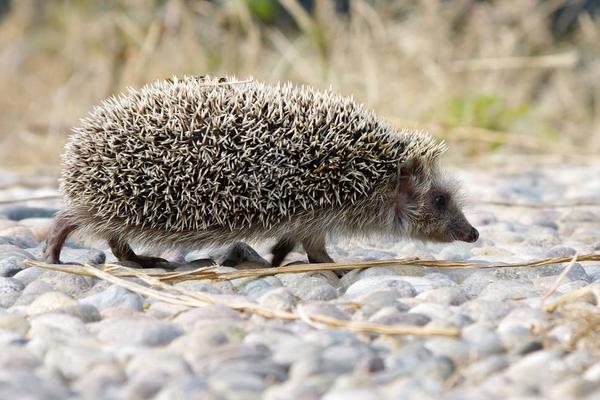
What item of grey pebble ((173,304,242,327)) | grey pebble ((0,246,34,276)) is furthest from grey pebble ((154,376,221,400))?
grey pebble ((0,246,34,276))

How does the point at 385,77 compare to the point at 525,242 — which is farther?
the point at 385,77

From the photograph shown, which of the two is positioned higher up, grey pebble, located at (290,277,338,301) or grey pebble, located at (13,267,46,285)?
grey pebble, located at (13,267,46,285)

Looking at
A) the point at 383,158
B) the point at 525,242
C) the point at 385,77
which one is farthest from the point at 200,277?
the point at 385,77

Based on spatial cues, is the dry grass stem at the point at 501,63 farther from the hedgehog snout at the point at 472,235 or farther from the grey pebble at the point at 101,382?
the grey pebble at the point at 101,382

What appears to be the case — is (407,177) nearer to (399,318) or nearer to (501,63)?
(399,318)

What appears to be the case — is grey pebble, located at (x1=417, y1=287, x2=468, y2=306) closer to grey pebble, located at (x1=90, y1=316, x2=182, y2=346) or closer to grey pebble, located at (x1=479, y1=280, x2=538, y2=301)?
grey pebble, located at (x1=479, y1=280, x2=538, y2=301)

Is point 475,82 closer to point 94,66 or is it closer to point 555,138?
point 555,138

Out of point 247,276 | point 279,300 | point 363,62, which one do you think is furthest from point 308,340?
point 363,62
